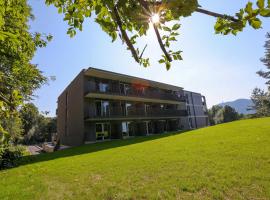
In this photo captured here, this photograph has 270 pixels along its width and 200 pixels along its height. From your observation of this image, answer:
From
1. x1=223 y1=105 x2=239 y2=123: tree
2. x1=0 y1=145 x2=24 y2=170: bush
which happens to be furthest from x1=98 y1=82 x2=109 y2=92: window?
x1=223 y1=105 x2=239 y2=123: tree

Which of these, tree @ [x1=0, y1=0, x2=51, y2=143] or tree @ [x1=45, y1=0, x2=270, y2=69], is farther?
tree @ [x1=0, y1=0, x2=51, y2=143]

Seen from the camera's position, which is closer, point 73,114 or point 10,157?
point 10,157

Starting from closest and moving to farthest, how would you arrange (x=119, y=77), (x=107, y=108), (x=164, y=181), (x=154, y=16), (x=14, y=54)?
(x=154, y=16) → (x=164, y=181) → (x=14, y=54) → (x=107, y=108) → (x=119, y=77)

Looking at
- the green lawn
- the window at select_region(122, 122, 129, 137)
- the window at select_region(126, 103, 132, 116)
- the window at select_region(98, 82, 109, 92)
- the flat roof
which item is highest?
the flat roof

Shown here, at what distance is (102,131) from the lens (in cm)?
2245

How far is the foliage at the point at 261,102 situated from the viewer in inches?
1738

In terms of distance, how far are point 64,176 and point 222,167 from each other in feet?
17.8

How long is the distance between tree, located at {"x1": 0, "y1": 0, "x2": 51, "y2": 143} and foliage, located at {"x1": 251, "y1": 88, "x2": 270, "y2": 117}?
156 ft

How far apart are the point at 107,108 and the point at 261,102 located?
4374 centimetres

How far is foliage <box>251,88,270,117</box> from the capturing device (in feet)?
145

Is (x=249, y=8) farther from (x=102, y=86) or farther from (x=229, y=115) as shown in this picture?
(x=229, y=115)

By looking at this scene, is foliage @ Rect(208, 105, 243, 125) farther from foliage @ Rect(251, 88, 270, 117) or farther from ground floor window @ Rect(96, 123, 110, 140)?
ground floor window @ Rect(96, 123, 110, 140)

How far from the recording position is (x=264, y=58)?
44375 mm

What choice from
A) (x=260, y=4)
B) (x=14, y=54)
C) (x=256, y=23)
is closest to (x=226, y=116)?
(x=14, y=54)
